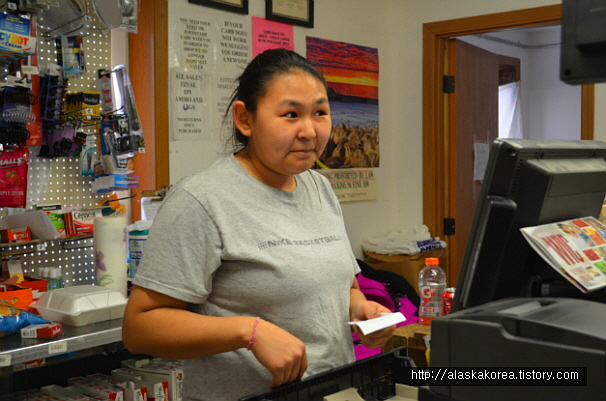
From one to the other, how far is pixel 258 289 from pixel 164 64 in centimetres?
188

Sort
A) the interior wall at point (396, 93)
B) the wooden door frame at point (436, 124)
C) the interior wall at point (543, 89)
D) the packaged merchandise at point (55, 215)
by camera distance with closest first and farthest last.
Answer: the packaged merchandise at point (55, 215)
the interior wall at point (396, 93)
the wooden door frame at point (436, 124)
the interior wall at point (543, 89)

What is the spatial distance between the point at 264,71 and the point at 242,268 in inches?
15.9

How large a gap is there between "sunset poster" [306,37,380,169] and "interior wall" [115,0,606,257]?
0.09m

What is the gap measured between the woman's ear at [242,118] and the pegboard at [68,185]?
1277 millimetres

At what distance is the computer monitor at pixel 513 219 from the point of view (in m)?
0.94

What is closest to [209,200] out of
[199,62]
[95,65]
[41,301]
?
[41,301]

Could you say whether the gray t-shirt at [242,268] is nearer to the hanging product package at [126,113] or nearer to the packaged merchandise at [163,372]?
the packaged merchandise at [163,372]

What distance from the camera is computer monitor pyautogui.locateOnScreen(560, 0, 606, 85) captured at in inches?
31.3

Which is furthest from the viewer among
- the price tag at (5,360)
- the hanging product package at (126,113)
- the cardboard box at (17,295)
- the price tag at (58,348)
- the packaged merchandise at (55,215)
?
the hanging product package at (126,113)

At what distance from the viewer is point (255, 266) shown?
1.25 m

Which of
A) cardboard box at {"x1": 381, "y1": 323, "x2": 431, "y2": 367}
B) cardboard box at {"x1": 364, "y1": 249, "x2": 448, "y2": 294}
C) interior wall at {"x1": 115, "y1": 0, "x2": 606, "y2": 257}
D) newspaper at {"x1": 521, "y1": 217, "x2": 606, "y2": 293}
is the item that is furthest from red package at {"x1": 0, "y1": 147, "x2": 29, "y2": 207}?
cardboard box at {"x1": 364, "y1": 249, "x2": 448, "y2": 294}

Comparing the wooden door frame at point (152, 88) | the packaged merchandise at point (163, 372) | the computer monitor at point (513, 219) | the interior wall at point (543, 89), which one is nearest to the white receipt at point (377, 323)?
the computer monitor at point (513, 219)

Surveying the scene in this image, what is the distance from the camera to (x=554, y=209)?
3.33 feet

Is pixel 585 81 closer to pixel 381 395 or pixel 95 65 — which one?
pixel 381 395
